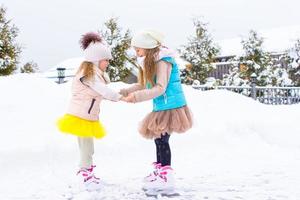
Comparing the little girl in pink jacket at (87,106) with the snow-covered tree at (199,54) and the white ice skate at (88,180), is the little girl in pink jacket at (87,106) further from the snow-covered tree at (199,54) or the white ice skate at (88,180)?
the snow-covered tree at (199,54)

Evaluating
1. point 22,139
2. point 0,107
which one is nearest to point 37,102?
point 0,107

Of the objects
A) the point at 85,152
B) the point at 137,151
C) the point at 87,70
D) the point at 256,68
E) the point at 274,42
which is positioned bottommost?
the point at 137,151

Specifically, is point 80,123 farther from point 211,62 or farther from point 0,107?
point 211,62

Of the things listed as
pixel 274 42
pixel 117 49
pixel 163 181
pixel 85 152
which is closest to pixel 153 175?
pixel 163 181

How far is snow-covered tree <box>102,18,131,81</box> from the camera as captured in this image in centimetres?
2219

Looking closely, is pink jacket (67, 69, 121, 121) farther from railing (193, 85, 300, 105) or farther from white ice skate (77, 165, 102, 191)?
railing (193, 85, 300, 105)

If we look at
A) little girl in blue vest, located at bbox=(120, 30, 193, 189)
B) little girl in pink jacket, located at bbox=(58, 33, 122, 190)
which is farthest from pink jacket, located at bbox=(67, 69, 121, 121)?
little girl in blue vest, located at bbox=(120, 30, 193, 189)

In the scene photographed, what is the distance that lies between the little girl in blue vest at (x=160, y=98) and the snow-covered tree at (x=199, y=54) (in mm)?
20583

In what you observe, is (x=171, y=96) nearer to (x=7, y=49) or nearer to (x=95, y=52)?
(x=95, y=52)

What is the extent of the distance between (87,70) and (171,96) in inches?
31.0

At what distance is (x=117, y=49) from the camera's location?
894 inches

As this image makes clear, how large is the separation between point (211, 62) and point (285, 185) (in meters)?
22.1

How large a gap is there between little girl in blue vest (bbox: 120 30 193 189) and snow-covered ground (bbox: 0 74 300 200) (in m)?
0.20

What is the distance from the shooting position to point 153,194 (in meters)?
3.92
